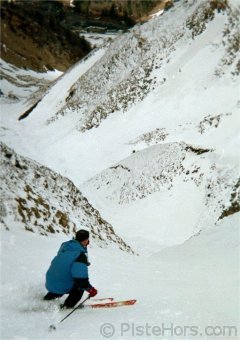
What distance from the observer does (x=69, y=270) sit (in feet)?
20.4

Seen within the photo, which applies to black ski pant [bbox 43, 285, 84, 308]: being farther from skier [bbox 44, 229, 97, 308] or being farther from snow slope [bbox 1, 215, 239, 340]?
snow slope [bbox 1, 215, 239, 340]

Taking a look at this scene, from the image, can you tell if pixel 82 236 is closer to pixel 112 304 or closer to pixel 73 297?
pixel 73 297

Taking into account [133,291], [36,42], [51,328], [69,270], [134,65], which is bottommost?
[133,291]

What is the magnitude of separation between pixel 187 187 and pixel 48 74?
65.3 metres

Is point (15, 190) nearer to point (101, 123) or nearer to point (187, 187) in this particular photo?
point (187, 187)

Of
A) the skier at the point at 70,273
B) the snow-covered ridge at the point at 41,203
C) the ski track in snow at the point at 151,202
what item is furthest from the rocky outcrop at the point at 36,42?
the skier at the point at 70,273

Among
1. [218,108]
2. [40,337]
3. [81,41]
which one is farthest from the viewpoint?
[81,41]

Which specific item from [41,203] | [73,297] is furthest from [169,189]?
[73,297]

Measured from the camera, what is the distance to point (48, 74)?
258ft

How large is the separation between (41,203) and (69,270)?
5.17 m

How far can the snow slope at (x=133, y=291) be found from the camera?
553 cm

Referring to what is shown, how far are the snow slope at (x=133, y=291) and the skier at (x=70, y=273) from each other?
0.78 feet

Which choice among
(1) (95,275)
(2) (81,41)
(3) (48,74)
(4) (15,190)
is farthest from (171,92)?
(2) (81,41)

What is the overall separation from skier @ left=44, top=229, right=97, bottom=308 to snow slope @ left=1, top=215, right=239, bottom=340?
237mm
